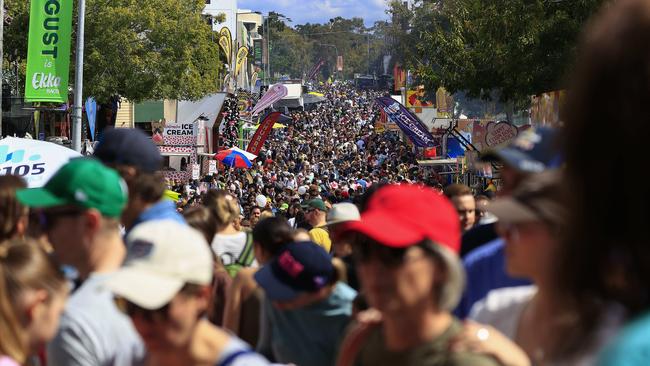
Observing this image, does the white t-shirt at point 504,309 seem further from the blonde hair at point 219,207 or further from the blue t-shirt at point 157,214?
the blonde hair at point 219,207

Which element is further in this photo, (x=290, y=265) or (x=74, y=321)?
(x=290, y=265)

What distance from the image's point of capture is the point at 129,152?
4543 millimetres

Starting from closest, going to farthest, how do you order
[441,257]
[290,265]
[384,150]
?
1. [441,257]
2. [290,265]
3. [384,150]

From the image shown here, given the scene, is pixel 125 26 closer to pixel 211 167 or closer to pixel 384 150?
pixel 211 167

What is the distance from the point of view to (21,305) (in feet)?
10.4

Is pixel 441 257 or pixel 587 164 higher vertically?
pixel 587 164

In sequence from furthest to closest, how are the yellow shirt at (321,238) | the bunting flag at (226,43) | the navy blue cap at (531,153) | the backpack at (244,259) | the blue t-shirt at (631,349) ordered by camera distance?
the bunting flag at (226,43) < the yellow shirt at (321,238) < the backpack at (244,259) < the navy blue cap at (531,153) < the blue t-shirt at (631,349)

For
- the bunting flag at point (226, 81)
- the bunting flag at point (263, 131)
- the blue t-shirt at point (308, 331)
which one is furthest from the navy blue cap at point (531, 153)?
the bunting flag at point (226, 81)

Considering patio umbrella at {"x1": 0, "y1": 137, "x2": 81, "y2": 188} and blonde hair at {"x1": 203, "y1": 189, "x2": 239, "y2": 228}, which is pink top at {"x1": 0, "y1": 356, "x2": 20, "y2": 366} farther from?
patio umbrella at {"x1": 0, "y1": 137, "x2": 81, "y2": 188}

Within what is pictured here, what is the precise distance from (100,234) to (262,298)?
4.46ft

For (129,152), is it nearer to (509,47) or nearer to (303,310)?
(303,310)

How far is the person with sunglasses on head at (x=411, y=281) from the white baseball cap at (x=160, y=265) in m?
0.52

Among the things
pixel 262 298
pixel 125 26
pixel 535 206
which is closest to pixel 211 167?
pixel 125 26

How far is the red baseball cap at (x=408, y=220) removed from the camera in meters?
2.72
